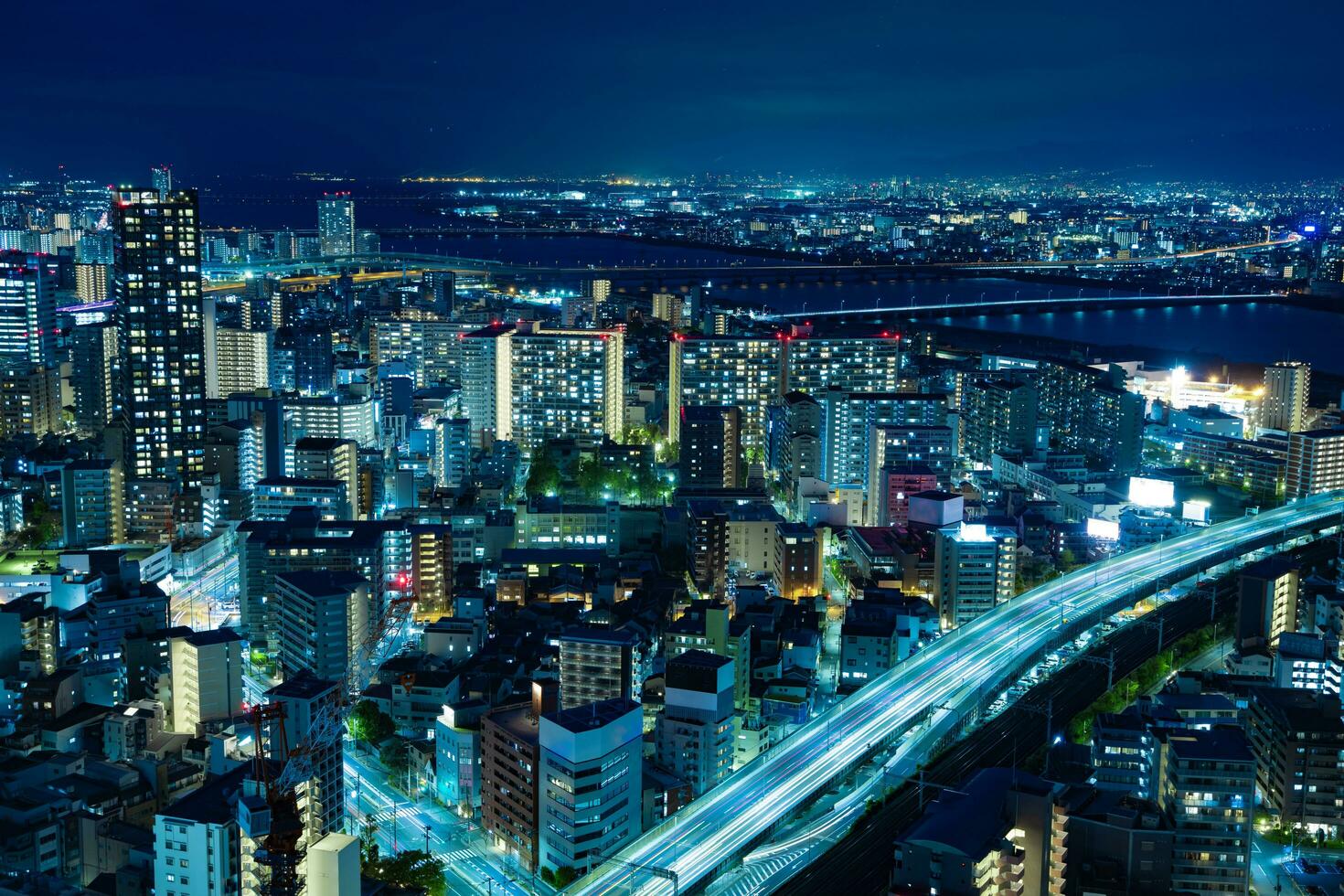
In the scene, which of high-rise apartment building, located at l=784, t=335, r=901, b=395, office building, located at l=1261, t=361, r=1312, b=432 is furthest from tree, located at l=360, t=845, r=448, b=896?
office building, located at l=1261, t=361, r=1312, b=432

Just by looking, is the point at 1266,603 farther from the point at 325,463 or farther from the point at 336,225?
the point at 336,225

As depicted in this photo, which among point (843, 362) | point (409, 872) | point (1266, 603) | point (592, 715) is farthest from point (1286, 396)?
point (409, 872)

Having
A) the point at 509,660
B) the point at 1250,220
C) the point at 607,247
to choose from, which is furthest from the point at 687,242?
the point at 509,660

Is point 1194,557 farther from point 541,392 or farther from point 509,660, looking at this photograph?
point 541,392

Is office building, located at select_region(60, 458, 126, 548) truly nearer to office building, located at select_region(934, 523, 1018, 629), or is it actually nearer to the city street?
the city street

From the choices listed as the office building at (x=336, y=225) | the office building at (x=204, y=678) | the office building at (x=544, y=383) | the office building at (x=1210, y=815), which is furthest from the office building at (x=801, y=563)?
the office building at (x=336, y=225)
